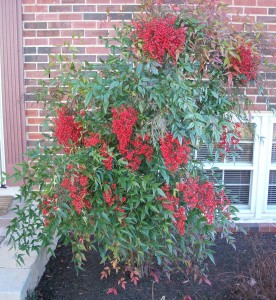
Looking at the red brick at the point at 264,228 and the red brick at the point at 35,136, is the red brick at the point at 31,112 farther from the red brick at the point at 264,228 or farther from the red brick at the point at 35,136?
the red brick at the point at 264,228

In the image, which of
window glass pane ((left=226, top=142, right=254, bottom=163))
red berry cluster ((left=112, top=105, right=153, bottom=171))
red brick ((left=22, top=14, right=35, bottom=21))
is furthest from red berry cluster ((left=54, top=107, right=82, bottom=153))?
window glass pane ((left=226, top=142, right=254, bottom=163))

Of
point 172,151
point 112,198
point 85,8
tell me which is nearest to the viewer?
point 172,151

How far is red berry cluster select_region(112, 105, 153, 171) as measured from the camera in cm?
238

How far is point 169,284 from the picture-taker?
321 cm

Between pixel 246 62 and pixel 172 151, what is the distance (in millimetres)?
699

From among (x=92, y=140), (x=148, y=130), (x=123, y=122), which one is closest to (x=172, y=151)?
(x=148, y=130)

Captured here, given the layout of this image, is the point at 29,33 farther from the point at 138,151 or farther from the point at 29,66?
the point at 138,151

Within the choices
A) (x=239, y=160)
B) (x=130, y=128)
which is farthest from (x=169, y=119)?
(x=239, y=160)

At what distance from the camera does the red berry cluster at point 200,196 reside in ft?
8.44

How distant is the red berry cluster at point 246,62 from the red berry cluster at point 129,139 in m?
0.68

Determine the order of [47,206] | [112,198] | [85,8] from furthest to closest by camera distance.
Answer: [85,8], [47,206], [112,198]

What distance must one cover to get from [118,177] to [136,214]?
0.30 meters

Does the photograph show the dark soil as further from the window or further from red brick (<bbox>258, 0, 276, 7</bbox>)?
red brick (<bbox>258, 0, 276, 7</bbox>)

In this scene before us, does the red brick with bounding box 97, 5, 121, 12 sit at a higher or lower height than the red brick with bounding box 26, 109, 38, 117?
higher
